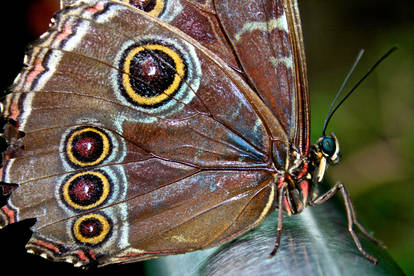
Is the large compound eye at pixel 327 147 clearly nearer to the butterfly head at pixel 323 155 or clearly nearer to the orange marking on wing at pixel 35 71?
the butterfly head at pixel 323 155

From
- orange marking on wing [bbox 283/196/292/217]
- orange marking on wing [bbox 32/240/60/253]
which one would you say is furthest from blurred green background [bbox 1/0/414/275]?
orange marking on wing [bbox 32/240/60/253]

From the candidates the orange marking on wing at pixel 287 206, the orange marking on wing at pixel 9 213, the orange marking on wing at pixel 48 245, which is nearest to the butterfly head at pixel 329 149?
the orange marking on wing at pixel 287 206

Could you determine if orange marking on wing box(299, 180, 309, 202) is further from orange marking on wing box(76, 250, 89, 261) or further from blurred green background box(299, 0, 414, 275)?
blurred green background box(299, 0, 414, 275)

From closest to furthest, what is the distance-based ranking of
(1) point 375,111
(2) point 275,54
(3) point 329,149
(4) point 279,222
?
(4) point 279,222
(2) point 275,54
(3) point 329,149
(1) point 375,111

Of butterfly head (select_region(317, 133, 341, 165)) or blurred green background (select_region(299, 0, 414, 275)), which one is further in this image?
blurred green background (select_region(299, 0, 414, 275))

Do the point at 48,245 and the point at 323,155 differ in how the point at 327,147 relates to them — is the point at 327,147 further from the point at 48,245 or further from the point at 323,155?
the point at 48,245

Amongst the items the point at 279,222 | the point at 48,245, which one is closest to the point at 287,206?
the point at 279,222
